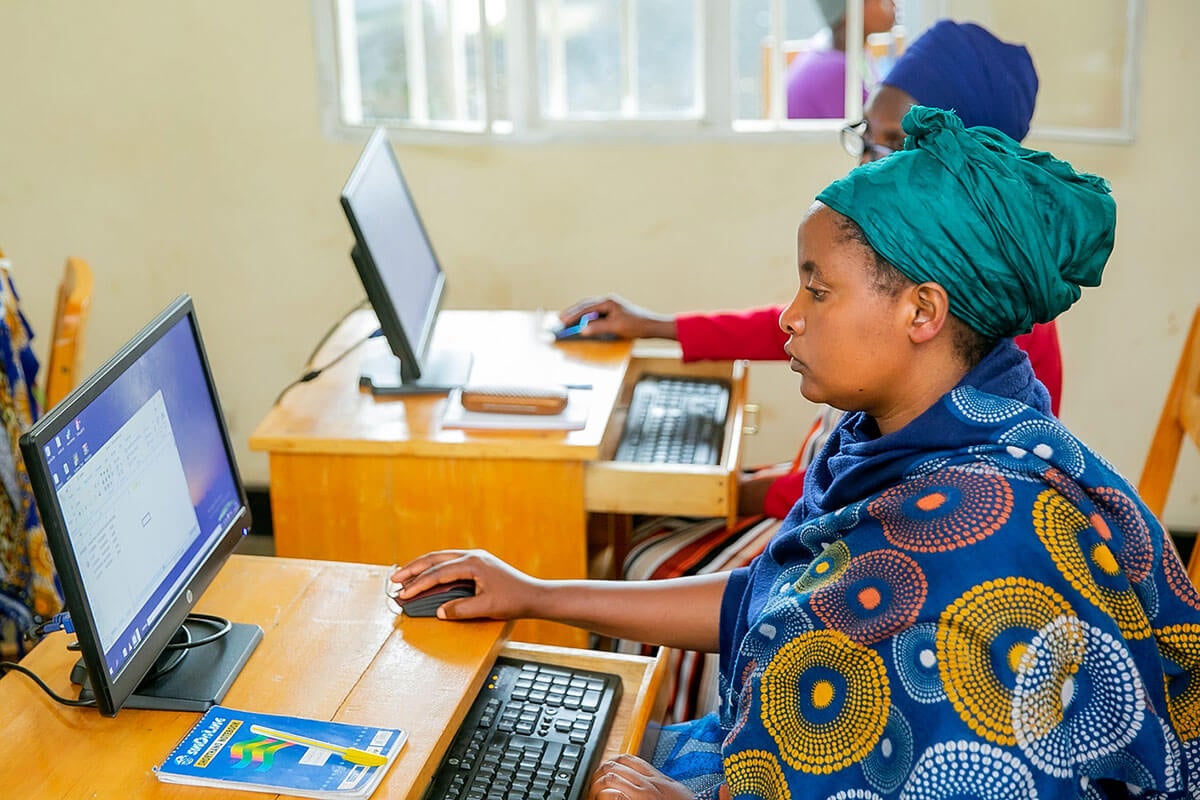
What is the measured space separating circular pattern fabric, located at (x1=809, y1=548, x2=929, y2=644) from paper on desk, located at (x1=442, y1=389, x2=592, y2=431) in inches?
35.0

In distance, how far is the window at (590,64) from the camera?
292 centimetres

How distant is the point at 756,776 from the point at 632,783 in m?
0.13

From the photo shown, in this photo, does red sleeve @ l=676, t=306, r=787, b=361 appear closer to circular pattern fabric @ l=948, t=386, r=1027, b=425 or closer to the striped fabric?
the striped fabric

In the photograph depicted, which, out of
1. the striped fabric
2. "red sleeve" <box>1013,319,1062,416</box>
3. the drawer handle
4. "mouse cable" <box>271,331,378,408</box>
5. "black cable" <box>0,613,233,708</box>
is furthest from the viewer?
the drawer handle

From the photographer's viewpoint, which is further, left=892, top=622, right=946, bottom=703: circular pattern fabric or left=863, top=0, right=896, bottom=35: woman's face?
left=863, top=0, right=896, bottom=35: woman's face

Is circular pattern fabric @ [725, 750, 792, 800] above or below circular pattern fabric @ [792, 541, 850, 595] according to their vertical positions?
below

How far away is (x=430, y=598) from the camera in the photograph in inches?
56.5

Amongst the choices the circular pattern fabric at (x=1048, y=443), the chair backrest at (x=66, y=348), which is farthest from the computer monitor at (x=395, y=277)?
the circular pattern fabric at (x=1048, y=443)

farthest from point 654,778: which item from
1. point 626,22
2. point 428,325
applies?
point 626,22

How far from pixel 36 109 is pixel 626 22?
1497 mm

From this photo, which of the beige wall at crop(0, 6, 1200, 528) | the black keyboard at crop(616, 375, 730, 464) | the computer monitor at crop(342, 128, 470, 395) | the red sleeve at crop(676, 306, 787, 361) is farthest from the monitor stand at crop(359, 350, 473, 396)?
the beige wall at crop(0, 6, 1200, 528)

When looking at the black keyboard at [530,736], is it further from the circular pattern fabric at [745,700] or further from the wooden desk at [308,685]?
the circular pattern fabric at [745,700]

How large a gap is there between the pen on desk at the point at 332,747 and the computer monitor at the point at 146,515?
0.28ft

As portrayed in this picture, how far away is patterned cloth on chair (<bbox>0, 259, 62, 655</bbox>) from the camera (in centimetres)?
210
